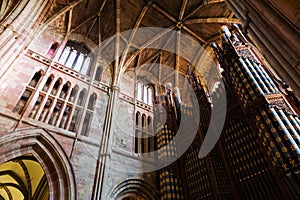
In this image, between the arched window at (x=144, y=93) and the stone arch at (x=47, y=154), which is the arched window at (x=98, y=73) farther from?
the stone arch at (x=47, y=154)

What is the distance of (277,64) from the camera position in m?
4.23

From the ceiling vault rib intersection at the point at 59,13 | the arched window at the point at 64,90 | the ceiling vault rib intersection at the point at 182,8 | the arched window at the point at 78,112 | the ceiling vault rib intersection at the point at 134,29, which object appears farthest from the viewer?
the ceiling vault rib intersection at the point at 134,29

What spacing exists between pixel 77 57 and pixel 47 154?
7.35m

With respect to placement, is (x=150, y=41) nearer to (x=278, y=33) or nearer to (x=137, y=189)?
(x=137, y=189)

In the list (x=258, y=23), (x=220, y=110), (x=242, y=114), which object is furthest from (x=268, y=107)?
(x=258, y=23)

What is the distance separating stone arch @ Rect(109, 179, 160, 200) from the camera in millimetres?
9094

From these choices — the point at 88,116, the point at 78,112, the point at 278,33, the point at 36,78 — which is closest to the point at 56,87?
the point at 36,78

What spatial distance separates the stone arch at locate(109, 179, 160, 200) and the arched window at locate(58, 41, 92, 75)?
732 centimetres

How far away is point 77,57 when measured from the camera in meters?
13.2

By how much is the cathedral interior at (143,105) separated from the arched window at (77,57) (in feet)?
0.32

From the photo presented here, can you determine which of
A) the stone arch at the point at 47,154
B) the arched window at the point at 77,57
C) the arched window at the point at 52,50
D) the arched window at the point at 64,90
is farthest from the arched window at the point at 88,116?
the arched window at the point at 52,50

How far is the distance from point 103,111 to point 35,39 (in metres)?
5.72

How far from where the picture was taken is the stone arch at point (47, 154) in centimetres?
723

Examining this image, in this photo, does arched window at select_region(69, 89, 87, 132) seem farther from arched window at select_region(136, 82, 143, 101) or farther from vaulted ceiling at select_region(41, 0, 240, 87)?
arched window at select_region(136, 82, 143, 101)
